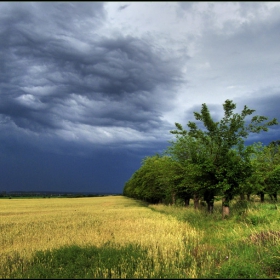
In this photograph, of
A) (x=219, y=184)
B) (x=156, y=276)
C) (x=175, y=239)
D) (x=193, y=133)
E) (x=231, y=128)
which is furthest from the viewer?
(x=193, y=133)

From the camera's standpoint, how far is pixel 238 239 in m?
14.2

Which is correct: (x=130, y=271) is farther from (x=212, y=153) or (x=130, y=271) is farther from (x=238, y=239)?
(x=212, y=153)

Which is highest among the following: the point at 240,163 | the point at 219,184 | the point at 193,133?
the point at 193,133

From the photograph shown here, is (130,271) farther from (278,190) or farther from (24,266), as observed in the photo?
(278,190)

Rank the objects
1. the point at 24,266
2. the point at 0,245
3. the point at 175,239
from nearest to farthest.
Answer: the point at 24,266
the point at 175,239
the point at 0,245

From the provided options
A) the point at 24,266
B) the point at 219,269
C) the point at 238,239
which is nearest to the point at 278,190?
the point at 238,239

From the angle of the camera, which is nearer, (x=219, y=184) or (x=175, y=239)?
(x=175, y=239)

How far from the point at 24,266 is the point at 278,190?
126 feet

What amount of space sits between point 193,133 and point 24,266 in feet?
76.1

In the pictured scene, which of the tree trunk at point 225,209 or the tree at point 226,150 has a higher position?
the tree at point 226,150

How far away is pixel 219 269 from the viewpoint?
8.99m

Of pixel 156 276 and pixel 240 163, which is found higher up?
pixel 240 163

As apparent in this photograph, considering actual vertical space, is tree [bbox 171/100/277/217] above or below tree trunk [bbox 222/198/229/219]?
above

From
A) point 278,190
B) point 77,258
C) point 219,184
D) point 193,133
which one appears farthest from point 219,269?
point 278,190
